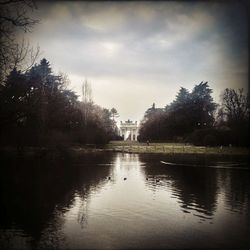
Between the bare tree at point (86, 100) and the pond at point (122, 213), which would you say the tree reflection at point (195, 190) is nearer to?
the pond at point (122, 213)

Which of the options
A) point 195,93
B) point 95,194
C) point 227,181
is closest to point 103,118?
point 195,93

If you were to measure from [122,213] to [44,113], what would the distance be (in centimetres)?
661

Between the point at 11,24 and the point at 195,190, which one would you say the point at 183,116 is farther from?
the point at 11,24

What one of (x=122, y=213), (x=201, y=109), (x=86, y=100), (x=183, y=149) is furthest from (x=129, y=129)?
(x=122, y=213)

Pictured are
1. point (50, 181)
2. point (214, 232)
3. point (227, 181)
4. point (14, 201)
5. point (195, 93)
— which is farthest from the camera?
point (195, 93)

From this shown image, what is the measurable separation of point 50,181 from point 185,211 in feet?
17.8

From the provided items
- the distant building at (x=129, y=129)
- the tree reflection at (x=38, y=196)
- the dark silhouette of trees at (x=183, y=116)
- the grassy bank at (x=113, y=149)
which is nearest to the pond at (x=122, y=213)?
the tree reflection at (x=38, y=196)

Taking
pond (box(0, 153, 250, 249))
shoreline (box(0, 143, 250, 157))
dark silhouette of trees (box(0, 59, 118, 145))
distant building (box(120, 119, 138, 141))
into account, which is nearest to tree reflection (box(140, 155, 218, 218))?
pond (box(0, 153, 250, 249))

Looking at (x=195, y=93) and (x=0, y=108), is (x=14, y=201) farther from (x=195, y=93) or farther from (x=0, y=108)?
(x=195, y=93)

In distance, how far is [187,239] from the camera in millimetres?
5312

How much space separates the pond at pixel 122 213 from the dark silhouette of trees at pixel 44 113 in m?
2.06

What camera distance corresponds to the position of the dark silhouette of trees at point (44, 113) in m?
7.95

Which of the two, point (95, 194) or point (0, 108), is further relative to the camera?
point (95, 194)

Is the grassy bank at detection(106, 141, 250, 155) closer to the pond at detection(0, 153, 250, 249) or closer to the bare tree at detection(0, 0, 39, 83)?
the pond at detection(0, 153, 250, 249)
